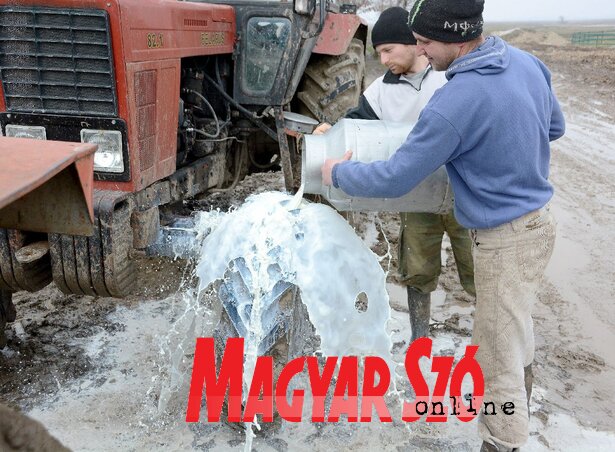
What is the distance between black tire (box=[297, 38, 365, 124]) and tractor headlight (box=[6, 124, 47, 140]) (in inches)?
82.8

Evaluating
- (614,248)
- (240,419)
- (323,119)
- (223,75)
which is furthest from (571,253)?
(240,419)

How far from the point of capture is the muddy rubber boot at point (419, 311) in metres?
3.56

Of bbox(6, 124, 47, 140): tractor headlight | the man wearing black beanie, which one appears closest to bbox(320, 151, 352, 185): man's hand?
the man wearing black beanie

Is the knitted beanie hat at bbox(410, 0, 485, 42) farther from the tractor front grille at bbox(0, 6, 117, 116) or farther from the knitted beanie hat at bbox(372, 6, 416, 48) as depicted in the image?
the tractor front grille at bbox(0, 6, 117, 116)

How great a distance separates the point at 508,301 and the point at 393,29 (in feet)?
4.74

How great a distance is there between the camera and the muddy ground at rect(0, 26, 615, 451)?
2.84 meters

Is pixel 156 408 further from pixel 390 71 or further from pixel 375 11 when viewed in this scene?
pixel 375 11

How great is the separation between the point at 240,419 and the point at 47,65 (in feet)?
5.92

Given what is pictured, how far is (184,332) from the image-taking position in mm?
3701

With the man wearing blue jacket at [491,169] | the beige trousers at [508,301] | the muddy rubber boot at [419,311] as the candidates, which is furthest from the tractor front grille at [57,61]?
the muddy rubber boot at [419,311]

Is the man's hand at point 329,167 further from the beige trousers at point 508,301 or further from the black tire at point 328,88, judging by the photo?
the black tire at point 328,88

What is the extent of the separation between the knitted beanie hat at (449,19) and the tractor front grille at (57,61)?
1385 millimetres

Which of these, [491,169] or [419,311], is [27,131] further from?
[419,311]

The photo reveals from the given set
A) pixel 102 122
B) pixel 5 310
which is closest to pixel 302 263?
pixel 102 122
